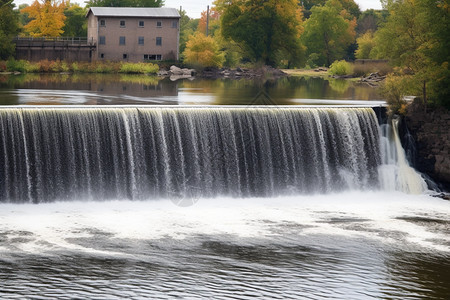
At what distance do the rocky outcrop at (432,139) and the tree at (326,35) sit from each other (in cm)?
7278

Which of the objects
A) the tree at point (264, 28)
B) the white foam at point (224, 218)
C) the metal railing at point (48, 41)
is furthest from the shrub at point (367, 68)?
the white foam at point (224, 218)

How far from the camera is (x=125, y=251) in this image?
1861 centimetres

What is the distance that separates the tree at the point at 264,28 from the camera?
3319 inches

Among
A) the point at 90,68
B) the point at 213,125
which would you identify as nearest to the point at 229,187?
the point at 213,125

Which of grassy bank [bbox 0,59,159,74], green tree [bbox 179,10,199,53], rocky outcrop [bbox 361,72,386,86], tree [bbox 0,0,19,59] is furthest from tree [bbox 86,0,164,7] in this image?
rocky outcrop [bbox 361,72,386,86]

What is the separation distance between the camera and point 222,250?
747 inches

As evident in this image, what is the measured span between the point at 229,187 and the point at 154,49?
53.5m

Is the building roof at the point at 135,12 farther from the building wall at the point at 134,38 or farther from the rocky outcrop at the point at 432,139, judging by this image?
the rocky outcrop at the point at 432,139

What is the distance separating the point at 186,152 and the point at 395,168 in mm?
7595

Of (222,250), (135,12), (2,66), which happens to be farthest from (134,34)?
(222,250)

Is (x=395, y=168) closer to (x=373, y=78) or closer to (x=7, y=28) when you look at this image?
(x=373, y=78)

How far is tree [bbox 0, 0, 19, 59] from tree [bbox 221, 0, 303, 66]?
24594mm

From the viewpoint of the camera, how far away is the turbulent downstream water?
16844mm

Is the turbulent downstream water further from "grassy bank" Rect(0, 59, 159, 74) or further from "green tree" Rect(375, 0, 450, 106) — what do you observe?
"grassy bank" Rect(0, 59, 159, 74)
